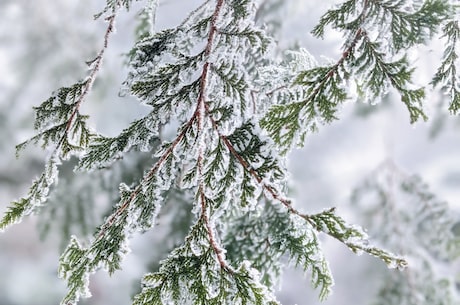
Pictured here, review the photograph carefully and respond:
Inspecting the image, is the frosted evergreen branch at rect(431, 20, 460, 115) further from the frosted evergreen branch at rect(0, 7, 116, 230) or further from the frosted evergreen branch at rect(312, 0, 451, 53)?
the frosted evergreen branch at rect(0, 7, 116, 230)

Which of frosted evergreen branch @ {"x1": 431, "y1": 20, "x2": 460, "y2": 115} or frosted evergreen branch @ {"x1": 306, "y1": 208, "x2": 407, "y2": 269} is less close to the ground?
frosted evergreen branch @ {"x1": 431, "y1": 20, "x2": 460, "y2": 115}

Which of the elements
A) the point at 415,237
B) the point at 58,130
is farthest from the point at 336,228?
the point at 415,237

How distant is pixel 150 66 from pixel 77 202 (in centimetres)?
181

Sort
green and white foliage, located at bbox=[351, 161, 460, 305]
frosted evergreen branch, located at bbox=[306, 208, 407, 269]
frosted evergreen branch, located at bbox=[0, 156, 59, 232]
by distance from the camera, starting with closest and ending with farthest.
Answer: frosted evergreen branch, located at bbox=[306, 208, 407, 269], frosted evergreen branch, located at bbox=[0, 156, 59, 232], green and white foliage, located at bbox=[351, 161, 460, 305]

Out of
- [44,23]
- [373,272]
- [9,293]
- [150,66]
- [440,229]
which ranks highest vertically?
[44,23]

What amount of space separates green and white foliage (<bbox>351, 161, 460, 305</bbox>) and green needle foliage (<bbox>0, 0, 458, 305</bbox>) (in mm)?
2011

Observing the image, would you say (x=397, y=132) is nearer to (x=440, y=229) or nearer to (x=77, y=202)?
(x=440, y=229)

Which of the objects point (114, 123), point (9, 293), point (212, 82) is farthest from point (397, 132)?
point (212, 82)

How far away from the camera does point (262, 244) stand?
148 centimetres

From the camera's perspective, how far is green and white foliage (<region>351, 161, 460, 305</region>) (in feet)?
9.52

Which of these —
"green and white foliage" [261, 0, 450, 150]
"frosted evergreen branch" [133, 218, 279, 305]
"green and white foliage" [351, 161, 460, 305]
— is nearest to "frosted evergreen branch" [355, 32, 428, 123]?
"green and white foliage" [261, 0, 450, 150]

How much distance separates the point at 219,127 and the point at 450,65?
1.43 ft

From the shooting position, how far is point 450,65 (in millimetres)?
970

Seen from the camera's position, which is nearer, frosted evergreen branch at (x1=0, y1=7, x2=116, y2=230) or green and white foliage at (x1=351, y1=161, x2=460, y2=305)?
frosted evergreen branch at (x1=0, y1=7, x2=116, y2=230)
